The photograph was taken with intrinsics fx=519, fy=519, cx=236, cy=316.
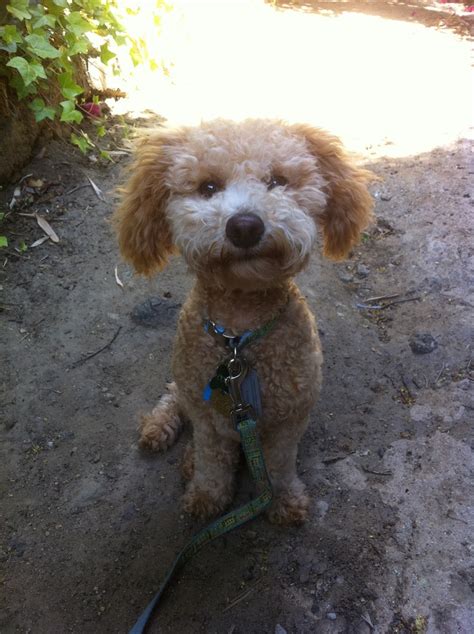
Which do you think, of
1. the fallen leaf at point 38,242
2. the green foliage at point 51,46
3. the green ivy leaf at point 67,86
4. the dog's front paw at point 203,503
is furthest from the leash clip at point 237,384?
the green ivy leaf at point 67,86

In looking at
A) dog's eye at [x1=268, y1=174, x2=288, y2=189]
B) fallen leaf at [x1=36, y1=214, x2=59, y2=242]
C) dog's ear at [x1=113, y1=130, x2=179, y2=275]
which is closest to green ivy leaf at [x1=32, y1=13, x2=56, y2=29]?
fallen leaf at [x1=36, y1=214, x2=59, y2=242]

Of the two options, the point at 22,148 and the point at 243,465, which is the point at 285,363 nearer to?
the point at 243,465

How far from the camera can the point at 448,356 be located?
2.73 m

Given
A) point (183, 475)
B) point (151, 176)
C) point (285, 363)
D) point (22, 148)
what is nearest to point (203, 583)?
point (183, 475)

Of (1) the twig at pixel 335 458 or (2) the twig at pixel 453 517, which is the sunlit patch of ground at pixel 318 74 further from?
(2) the twig at pixel 453 517

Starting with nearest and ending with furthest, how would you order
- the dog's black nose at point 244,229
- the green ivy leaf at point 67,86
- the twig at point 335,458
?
the dog's black nose at point 244,229, the twig at point 335,458, the green ivy leaf at point 67,86

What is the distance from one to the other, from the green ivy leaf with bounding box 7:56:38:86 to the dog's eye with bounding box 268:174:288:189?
1.82 m

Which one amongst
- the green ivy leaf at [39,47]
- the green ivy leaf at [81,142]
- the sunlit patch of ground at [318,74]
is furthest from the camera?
the sunlit patch of ground at [318,74]

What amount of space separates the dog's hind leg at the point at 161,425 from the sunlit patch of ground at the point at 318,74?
2124 mm

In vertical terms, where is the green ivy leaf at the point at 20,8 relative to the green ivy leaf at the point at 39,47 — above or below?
above

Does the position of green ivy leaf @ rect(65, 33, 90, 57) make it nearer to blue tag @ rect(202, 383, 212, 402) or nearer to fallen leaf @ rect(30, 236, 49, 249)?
fallen leaf @ rect(30, 236, 49, 249)

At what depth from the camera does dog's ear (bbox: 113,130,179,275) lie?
185 centimetres

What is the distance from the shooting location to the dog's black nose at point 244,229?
153 cm

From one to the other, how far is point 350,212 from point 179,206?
641 millimetres
